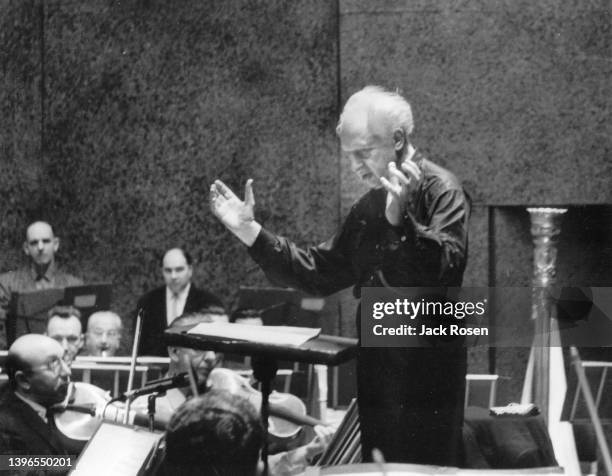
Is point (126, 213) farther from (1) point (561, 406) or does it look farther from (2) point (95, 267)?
(1) point (561, 406)

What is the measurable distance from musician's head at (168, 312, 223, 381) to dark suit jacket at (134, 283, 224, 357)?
1.3 inches

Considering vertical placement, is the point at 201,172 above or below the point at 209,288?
above

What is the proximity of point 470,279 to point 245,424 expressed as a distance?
3.77 ft

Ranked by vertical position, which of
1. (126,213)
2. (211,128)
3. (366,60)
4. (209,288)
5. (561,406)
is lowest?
(561,406)

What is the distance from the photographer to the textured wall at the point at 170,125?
13.1ft

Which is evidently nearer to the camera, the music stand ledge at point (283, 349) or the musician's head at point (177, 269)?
the music stand ledge at point (283, 349)

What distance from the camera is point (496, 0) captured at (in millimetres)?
3928

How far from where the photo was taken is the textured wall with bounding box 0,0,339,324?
13.1 feet

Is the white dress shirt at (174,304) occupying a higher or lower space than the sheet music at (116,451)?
higher

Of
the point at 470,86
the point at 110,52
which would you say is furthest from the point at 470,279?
the point at 110,52

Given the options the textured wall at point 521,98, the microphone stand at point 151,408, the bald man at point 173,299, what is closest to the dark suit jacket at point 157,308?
the bald man at point 173,299

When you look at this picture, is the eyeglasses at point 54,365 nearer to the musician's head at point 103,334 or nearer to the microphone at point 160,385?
the musician's head at point 103,334

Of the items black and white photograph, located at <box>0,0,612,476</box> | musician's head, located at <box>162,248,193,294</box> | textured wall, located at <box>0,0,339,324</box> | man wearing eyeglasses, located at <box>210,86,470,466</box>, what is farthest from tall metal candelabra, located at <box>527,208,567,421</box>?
musician's head, located at <box>162,248,193,294</box>

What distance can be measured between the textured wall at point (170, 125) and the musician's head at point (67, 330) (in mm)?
205
